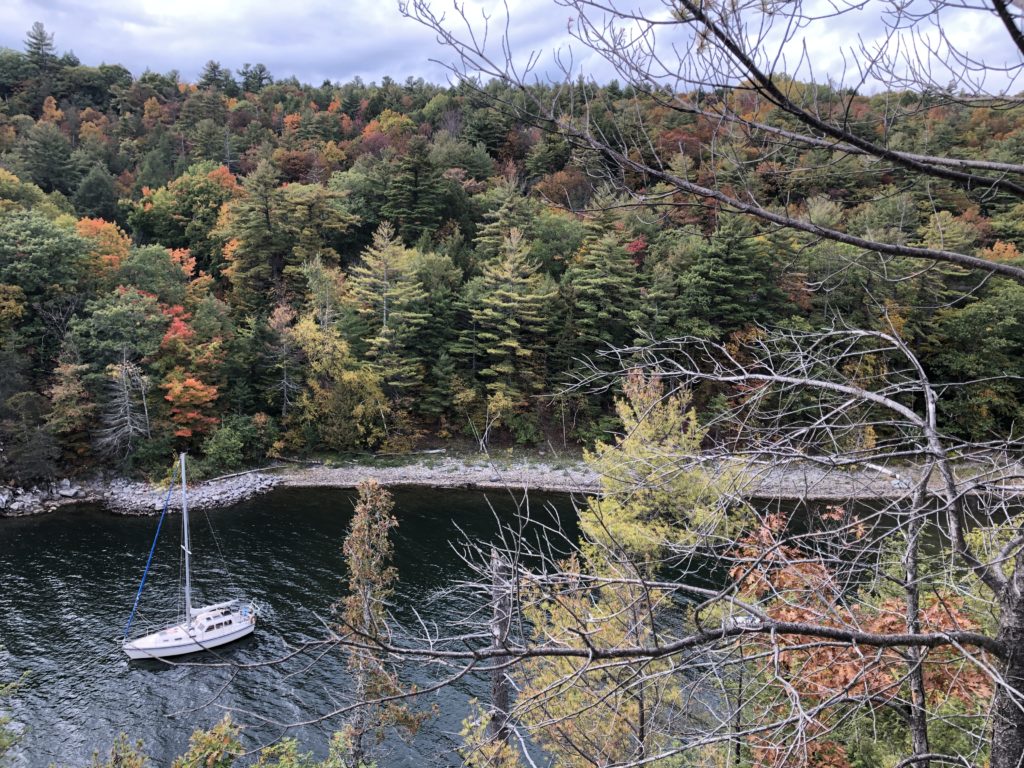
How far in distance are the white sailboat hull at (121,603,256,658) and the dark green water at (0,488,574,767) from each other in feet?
0.93

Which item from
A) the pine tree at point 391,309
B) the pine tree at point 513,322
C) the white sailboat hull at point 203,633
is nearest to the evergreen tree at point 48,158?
the pine tree at point 391,309

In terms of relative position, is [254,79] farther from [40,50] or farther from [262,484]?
[262,484]

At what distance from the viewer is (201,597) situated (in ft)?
44.1

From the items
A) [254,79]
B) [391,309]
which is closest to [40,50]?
[254,79]

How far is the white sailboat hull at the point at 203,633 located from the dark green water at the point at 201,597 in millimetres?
282

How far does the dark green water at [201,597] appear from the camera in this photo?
9711 mm

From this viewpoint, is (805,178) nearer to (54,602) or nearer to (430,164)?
(54,602)

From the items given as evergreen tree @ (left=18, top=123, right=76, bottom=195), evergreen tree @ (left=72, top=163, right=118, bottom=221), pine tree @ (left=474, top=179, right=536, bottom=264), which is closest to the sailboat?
pine tree @ (left=474, top=179, right=536, bottom=264)

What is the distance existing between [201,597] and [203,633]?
2.22 meters

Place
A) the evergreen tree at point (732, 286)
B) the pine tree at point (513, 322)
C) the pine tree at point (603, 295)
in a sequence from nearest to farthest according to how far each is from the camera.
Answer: the evergreen tree at point (732, 286) → the pine tree at point (603, 295) → the pine tree at point (513, 322)

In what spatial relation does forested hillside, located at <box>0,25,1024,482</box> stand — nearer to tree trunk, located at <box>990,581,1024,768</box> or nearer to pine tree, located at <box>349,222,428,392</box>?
pine tree, located at <box>349,222,428,392</box>

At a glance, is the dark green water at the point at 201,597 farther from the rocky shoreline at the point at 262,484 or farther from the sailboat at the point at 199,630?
the rocky shoreline at the point at 262,484

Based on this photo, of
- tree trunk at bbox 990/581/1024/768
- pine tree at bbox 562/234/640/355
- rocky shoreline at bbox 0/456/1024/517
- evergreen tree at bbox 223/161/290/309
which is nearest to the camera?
tree trunk at bbox 990/581/1024/768

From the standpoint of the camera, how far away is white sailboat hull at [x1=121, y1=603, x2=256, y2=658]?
11156 millimetres
